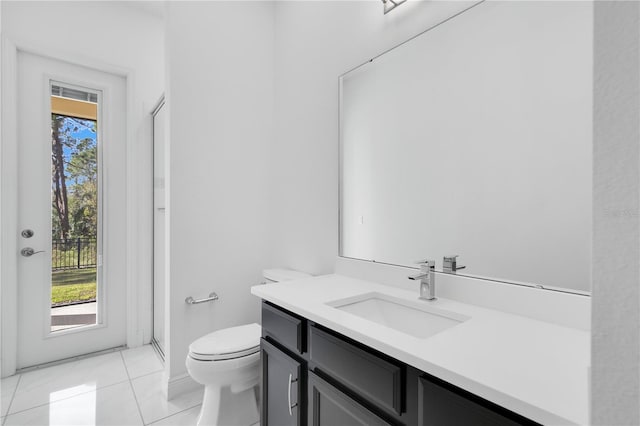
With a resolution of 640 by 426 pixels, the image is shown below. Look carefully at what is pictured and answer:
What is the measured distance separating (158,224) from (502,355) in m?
2.46

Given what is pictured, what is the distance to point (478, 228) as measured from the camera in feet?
3.78

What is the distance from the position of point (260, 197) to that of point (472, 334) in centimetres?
174

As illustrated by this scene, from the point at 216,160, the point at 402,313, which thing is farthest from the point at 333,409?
the point at 216,160

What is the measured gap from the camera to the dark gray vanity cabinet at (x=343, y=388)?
26.5 inches

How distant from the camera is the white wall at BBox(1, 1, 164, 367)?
7.57 ft

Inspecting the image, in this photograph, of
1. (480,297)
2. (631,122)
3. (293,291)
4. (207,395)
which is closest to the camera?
(631,122)

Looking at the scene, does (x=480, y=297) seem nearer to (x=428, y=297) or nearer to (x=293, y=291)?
(x=428, y=297)

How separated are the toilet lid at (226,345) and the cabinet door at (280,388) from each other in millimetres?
229

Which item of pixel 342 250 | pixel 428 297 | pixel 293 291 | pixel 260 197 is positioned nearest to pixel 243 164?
pixel 260 197

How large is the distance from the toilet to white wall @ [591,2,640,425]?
4.84 feet

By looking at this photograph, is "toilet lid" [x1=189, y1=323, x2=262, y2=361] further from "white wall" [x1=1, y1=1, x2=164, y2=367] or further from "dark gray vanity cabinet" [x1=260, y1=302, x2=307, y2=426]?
"white wall" [x1=1, y1=1, x2=164, y2=367]

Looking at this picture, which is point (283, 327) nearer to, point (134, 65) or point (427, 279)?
point (427, 279)

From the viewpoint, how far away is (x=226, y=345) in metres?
1.60

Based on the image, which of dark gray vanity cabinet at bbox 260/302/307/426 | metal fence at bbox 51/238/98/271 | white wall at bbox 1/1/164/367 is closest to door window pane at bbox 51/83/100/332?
metal fence at bbox 51/238/98/271
